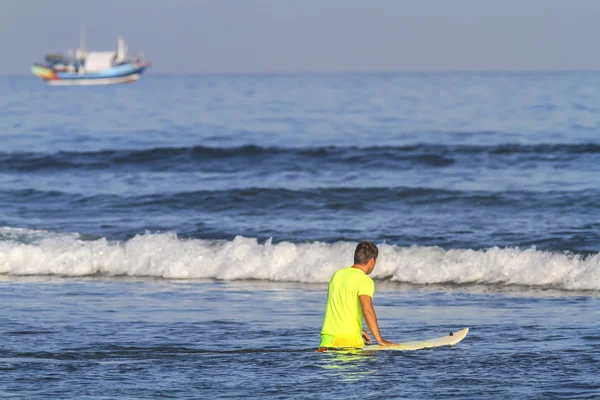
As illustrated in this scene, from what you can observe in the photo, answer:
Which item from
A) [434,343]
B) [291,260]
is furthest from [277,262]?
[434,343]

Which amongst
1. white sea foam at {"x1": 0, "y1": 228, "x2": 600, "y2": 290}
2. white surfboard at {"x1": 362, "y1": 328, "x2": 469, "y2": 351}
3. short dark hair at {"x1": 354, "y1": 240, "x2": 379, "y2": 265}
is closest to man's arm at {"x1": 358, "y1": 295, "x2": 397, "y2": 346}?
short dark hair at {"x1": 354, "y1": 240, "x2": 379, "y2": 265}

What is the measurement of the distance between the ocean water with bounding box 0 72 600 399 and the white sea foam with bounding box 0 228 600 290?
0.04 meters

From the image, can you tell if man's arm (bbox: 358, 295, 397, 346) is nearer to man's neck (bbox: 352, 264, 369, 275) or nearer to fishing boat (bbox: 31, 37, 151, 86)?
man's neck (bbox: 352, 264, 369, 275)

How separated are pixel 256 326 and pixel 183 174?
18.7 metres

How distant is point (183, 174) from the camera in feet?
101

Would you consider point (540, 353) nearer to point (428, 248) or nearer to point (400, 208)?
point (428, 248)

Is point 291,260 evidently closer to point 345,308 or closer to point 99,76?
point 345,308

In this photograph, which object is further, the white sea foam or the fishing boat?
the fishing boat

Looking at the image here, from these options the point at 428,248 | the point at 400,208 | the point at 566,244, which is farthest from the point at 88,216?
the point at 566,244

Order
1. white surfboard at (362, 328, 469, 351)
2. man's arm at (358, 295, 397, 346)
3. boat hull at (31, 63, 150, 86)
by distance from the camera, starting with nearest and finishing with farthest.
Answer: man's arm at (358, 295, 397, 346), white surfboard at (362, 328, 469, 351), boat hull at (31, 63, 150, 86)

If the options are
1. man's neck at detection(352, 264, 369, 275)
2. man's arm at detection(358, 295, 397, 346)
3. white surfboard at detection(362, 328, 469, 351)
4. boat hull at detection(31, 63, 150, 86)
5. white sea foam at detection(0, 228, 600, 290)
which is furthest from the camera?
boat hull at detection(31, 63, 150, 86)

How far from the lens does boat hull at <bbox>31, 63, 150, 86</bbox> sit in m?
136

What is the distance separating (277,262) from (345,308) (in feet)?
24.1

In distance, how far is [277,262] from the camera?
689 inches
